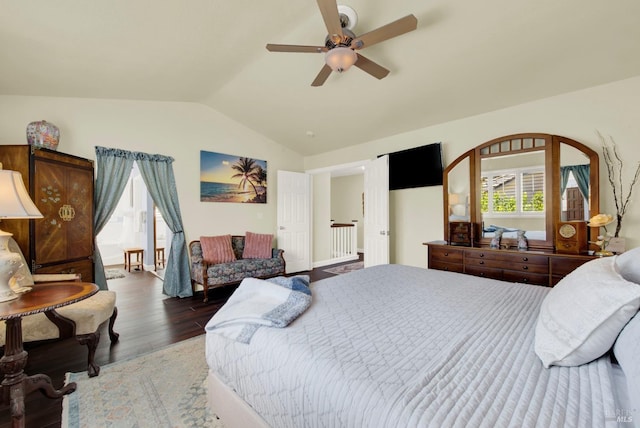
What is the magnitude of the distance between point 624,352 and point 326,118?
13.0ft

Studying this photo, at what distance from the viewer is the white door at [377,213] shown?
13.9ft

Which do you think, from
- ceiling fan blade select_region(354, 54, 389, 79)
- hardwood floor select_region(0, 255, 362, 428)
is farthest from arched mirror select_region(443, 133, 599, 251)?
hardwood floor select_region(0, 255, 362, 428)

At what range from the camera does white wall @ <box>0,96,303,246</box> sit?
3.21 metres

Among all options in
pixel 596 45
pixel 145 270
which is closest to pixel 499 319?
pixel 596 45

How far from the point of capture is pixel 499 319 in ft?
4.30

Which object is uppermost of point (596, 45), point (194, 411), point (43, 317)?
point (596, 45)

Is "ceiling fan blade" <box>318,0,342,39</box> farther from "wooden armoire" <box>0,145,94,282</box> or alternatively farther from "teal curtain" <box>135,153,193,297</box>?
"teal curtain" <box>135,153,193,297</box>

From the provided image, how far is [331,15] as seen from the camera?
6.12ft

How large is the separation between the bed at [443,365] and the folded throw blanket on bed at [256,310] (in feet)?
Answer: 0.14

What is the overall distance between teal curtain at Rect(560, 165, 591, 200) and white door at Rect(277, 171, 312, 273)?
13.0 feet

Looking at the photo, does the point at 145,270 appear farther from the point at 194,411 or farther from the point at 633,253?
the point at 633,253

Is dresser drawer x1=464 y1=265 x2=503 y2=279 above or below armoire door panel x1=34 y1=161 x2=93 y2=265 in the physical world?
below

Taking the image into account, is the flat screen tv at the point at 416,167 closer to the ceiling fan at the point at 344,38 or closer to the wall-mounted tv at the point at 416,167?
the wall-mounted tv at the point at 416,167

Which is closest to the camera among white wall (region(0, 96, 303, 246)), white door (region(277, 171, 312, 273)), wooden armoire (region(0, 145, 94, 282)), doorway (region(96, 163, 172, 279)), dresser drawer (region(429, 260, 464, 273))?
wooden armoire (region(0, 145, 94, 282))
